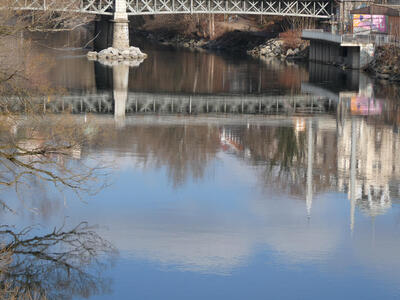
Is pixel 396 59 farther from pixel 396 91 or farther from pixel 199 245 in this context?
pixel 199 245

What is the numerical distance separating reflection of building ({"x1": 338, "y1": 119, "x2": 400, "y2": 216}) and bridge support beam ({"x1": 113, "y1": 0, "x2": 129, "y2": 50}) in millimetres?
46759

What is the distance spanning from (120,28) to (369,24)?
Result: 24.3 m

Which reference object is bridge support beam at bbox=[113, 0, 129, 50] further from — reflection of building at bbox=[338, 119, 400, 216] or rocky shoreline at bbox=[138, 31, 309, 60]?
reflection of building at bbox=[338, 119, 400, 216]

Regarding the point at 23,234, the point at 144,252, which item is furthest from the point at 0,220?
the point at 144,252

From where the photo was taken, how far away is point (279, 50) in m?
86.1

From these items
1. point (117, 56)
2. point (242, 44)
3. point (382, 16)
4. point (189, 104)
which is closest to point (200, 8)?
point (242, 44)

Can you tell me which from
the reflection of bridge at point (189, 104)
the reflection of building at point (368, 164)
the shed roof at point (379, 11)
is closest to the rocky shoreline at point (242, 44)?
the shed roof at point (379, 11)

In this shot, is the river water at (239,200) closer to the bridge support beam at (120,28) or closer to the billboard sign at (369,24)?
the billboard sign at (369,24)

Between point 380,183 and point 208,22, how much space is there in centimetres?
8261

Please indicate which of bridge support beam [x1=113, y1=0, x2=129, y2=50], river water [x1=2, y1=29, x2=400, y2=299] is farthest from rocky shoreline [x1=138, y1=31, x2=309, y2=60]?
river water [x1=2, y1=29, x2=400, y2=299]

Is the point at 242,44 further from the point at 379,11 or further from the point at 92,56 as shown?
the point at 379,11

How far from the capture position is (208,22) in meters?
104

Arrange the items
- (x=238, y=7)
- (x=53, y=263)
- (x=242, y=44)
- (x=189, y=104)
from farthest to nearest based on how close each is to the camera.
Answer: (x=242, y=44), (x=238, y=7), (x=189, y=104), (x=53, y=263)

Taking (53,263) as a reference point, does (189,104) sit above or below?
above
